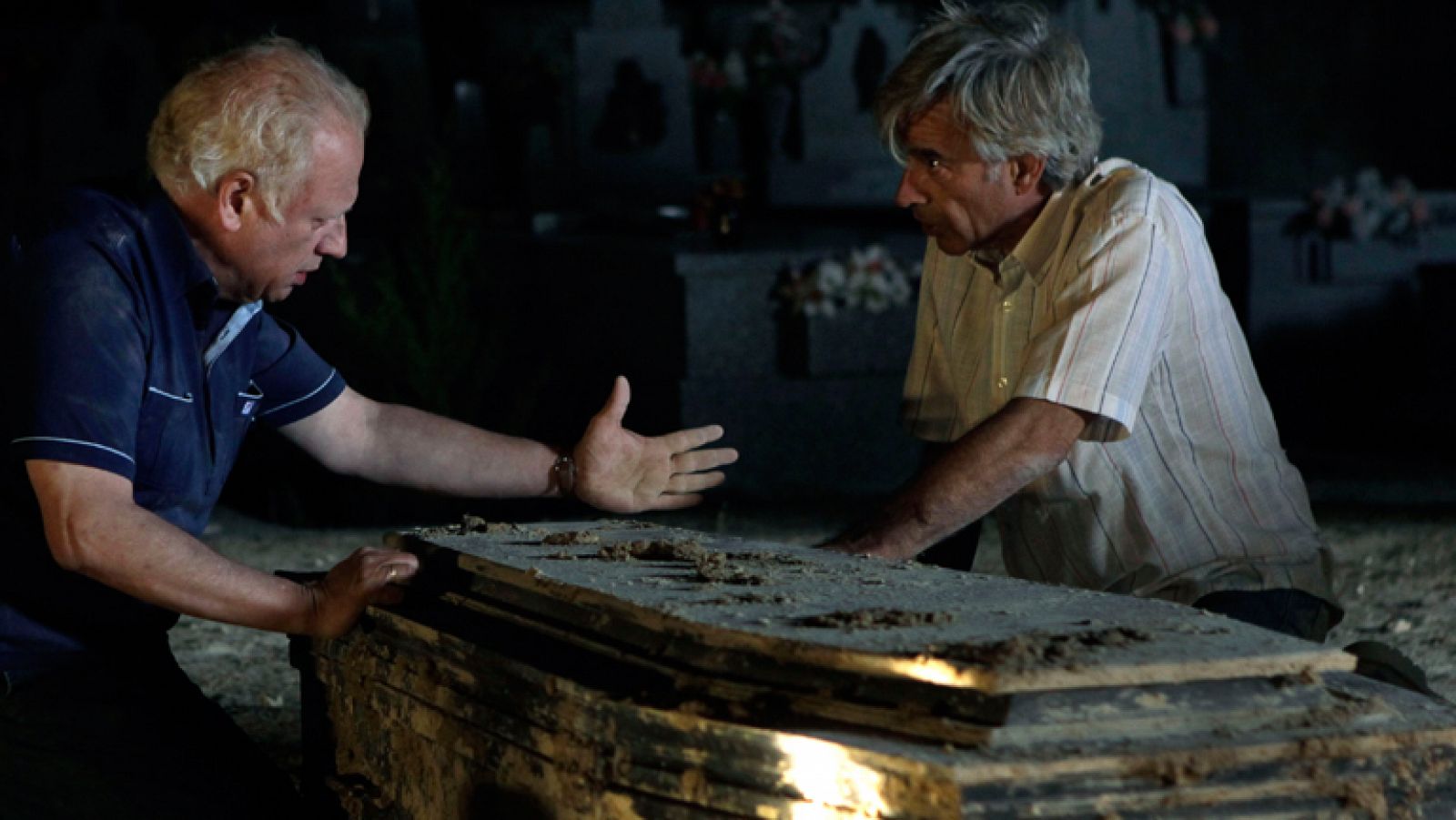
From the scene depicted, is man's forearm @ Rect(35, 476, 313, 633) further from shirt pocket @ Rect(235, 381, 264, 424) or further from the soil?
the soil

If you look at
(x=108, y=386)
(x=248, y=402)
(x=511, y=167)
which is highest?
(x=108, y=386)

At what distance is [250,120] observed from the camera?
275cm

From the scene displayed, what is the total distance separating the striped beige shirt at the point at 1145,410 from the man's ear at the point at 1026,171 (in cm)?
5

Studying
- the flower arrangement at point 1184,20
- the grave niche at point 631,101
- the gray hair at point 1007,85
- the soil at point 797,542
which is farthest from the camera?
the flower arrangement at point 1184,20

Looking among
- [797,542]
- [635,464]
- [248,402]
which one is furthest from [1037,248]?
[797,542]

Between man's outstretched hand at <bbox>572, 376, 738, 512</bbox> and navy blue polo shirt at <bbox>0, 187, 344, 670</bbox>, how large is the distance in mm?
585

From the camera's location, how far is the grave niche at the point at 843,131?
12.3 metres

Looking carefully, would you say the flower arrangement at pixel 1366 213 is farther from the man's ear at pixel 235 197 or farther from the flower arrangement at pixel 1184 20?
the man's ear at pixel 235 197

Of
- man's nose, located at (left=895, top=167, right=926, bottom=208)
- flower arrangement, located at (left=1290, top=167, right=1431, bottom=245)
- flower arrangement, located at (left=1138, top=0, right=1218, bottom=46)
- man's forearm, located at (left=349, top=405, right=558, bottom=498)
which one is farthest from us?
flower arrangement, located at (left=1138, top=0, right=1218, bottom=46)

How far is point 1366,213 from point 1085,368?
A: 23.2ft

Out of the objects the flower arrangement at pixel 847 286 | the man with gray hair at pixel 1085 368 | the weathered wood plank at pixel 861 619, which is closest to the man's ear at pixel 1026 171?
the man with gray hair at pixel 1085 368

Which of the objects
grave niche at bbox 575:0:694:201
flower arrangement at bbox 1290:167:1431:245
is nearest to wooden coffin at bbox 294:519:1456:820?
flower arrangement at bbox 1290:167:1431:245

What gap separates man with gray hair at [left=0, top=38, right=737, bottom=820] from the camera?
261 centimetres

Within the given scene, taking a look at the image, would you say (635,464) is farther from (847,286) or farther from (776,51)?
(776,51)
